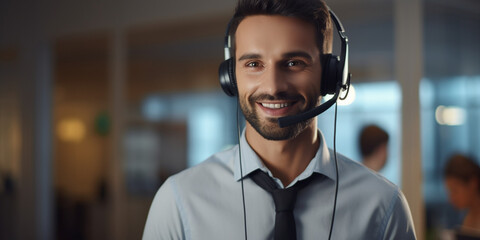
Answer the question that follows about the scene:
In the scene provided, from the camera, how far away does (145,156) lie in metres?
6.05

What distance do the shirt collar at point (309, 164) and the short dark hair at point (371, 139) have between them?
1734mm

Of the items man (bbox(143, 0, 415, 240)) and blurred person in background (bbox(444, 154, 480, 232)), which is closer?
man (bbox(143, 0, 415, 240))

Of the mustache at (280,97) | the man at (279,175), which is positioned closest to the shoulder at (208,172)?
the man at (279,175)

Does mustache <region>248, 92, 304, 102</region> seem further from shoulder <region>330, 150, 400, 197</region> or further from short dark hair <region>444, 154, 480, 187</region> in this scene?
short dark hair <region>444, 154, 480, 187</region>

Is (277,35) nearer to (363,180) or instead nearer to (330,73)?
(330,73)

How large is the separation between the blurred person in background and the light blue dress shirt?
1.79 metres

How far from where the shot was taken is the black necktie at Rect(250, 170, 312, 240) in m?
1.04

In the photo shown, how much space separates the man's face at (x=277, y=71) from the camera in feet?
A: 3.21

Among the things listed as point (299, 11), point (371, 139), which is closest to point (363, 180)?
point (299, 11)

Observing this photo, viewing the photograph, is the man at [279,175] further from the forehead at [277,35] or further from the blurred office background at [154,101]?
the blurred office background at [154,101]

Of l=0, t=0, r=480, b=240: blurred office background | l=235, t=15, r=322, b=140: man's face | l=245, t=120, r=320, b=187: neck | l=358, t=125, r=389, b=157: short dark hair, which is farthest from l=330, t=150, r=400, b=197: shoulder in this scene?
l=358, t=125, r=389, b=157: short dark hair

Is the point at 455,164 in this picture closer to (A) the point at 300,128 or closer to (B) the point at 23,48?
(A) the point at 300,128

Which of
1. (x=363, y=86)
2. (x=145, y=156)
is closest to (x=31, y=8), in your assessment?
(x=145, y=156)

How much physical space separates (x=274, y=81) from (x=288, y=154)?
0.21m
